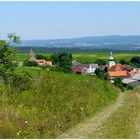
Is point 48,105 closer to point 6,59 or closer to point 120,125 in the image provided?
point 6,59

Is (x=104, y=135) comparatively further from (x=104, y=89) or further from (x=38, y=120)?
(x=104, y=89)

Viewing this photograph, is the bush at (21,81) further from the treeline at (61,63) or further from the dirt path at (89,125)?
the treeline at (61,63)

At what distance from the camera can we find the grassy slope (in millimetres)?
9062

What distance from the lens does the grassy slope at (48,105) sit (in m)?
9.06

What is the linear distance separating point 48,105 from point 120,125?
2054 millimetres

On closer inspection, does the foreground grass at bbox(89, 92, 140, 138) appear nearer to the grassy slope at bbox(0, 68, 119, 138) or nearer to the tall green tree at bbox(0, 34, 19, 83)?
the grassy slope at bbox(0, 68, 119, 138)

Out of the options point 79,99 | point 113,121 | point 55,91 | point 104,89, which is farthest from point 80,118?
point 104,89

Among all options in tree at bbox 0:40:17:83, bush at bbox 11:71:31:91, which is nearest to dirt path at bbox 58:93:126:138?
bush at bbox 11:71:31:91

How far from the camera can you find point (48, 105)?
464 inches

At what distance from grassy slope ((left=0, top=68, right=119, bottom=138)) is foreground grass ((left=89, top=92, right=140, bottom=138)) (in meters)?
0.70

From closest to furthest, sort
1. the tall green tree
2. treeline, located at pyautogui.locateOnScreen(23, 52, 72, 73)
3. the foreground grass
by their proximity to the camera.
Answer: the foreground grass, the tall green tree, treeline, located at pyautogui.locateOnScreen(23, 52, 72, 73)

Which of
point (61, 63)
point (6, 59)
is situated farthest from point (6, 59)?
point (61, 63)

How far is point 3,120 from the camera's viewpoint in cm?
915

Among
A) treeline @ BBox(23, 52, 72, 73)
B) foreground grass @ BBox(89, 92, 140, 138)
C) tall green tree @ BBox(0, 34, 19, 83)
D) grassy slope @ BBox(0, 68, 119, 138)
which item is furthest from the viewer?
treeline @ BBox(23, 52, 72, 73)
